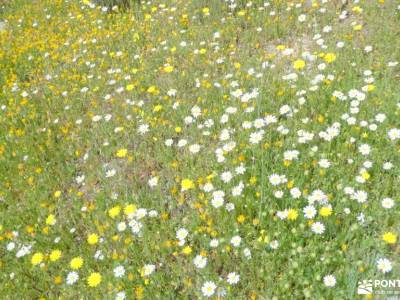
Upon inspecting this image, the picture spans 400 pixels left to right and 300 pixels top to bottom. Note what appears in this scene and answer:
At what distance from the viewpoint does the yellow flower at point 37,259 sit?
376 centimetres

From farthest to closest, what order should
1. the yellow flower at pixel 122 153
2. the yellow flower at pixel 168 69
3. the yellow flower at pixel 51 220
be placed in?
the yellow flower at pixel 168 69
the yellow flower at pixel 122 153
the yellow flower at pixel 51 220

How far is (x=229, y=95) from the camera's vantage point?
16.1 feet

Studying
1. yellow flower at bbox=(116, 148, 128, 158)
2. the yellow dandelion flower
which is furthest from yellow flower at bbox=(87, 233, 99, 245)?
the yellow dandelion flower

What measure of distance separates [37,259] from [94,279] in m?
0.69

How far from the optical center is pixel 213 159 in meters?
4.11

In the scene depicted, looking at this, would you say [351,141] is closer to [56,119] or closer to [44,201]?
[44,201]

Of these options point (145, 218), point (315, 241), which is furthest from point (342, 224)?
point (145, 218)

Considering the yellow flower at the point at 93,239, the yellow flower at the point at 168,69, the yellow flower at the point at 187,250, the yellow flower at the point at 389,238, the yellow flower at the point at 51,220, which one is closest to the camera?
the yellow flower at the point at 389,238

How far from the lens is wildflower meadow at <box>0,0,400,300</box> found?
3.18 m

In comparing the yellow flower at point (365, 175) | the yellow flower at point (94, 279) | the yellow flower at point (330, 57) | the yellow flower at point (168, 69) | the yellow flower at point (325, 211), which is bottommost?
the yellow flower at point (94, 279)

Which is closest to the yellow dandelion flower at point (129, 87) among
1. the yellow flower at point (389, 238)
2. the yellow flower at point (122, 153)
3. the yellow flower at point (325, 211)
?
the yellow flower at point (122, 153)

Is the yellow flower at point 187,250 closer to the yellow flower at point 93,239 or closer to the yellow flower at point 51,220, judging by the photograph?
the yellow flower at point 93,239

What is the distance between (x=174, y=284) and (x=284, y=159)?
1448 millimetres

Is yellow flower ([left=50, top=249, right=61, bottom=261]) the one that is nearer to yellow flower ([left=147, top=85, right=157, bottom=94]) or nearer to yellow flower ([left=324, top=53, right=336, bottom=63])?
yellow flower ([left=147, top=85, right=157, bottom=94])
